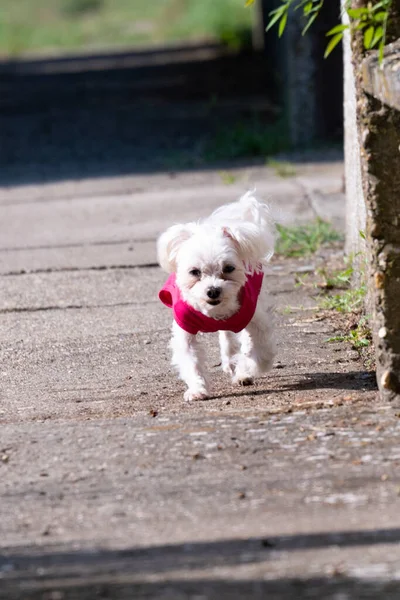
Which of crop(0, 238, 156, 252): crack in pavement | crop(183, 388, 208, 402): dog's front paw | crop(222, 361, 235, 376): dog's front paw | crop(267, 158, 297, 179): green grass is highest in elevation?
crop(183, 388, 208, 402): dog's front paw

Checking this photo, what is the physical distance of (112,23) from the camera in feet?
172

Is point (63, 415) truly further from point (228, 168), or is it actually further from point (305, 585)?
point (228, 168)

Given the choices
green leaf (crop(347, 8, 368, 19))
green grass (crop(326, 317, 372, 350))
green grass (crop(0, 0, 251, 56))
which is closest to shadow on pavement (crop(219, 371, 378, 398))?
green grass (crop(326, 317, 372, 350))

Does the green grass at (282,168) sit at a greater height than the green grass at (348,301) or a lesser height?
lesser

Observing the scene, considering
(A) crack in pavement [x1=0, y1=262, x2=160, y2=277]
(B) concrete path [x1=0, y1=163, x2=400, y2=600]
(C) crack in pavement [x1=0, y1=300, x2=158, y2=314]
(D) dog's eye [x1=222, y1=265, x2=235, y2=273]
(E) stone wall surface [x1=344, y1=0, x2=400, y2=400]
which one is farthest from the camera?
(A) crack in pavement [x1=0, y1=262, x2=160, y2=277]

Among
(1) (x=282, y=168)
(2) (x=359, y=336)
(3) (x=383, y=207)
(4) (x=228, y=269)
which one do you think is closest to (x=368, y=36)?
(3) (x=383, y=207)

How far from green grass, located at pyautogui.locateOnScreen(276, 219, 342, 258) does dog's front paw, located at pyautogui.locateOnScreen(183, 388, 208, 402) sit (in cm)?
293

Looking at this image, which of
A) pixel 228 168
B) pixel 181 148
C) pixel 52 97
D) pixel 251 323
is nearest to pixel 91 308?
pixel 251 323

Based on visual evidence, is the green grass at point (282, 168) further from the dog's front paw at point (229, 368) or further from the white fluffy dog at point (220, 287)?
the white fluffy dog at point (220, 287)

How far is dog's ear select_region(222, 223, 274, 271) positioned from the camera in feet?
16.8

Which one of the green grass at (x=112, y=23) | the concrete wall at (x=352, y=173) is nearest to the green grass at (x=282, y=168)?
the concrete wall at (x=352, y=173)

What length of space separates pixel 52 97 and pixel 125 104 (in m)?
2.37

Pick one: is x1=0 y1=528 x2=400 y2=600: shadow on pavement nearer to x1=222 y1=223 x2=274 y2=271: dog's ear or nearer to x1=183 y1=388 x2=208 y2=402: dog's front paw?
x1=183 y1=388 x2=208 y2=402: dog's front paw

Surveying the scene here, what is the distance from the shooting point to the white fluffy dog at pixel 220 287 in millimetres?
5078
